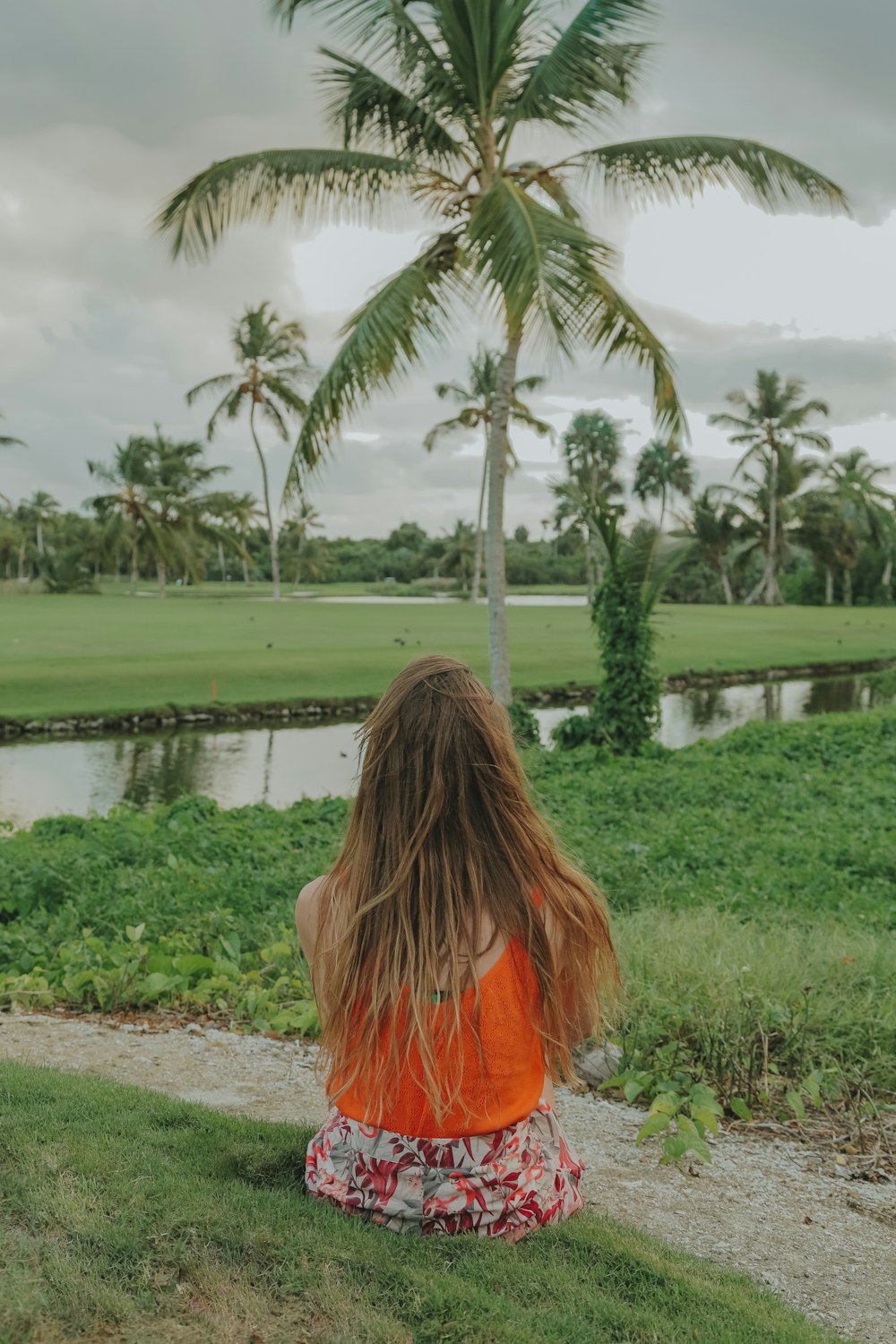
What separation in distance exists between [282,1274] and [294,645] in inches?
1146

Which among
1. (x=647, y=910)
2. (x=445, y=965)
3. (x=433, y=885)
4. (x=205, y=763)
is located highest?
(x=433, y=885)

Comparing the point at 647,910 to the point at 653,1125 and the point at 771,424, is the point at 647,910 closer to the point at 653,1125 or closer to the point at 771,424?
the point at 653,1125

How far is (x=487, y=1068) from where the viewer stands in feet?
7.73

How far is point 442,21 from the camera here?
40.3 ft

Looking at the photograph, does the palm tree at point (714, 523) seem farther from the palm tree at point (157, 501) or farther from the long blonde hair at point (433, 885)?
the long blonde hair at point (433, 885)

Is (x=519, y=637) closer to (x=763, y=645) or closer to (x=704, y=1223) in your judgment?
(x=763, y=645)

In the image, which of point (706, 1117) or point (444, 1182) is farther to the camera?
point (706, 1117)

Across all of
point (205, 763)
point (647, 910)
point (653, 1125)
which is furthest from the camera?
point (205, 763)

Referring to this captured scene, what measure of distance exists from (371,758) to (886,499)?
230 feet

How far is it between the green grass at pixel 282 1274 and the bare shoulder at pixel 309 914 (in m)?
0.61

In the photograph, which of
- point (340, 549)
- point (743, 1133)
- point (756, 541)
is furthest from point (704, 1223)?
point (340, 549)

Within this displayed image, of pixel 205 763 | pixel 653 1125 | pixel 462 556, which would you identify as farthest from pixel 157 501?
pixel 653 1125

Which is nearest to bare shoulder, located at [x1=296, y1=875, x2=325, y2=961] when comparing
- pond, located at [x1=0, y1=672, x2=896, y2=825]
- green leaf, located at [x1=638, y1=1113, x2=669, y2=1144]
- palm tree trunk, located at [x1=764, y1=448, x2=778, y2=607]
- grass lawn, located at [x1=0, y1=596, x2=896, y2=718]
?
green leaf, located at [x1=638, y1=1113, x2=669, y2=1144]

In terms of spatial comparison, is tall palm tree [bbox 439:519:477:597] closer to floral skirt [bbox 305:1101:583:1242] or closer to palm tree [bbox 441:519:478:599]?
palm tree [bbox 441:519:478:599]
